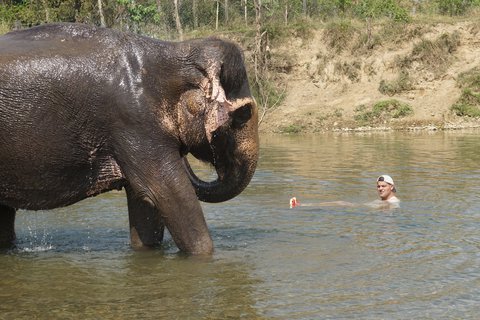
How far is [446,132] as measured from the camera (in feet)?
86.9

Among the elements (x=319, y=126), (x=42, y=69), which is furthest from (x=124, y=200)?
(x=319, y=126)

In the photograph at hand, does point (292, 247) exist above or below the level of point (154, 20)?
below

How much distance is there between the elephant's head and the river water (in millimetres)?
841

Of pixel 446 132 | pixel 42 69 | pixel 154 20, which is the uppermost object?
pixel 154 20

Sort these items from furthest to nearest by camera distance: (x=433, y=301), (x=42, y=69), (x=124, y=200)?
(x=124, y=200) → (x=42, y=69) → (x=433, y=301)

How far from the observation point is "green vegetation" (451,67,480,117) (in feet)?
96.9

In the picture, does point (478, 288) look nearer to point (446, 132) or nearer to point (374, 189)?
point (374, 189)

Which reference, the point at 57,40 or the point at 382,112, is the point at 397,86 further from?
the point at 57,40

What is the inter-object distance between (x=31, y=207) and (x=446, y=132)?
20646 millimetres

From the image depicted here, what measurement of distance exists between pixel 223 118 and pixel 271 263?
4.59 ft

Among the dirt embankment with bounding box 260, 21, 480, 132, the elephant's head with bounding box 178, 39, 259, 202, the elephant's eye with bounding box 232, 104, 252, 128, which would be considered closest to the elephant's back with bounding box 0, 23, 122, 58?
the elephant's head with bounding box 178, 39, 259, 202

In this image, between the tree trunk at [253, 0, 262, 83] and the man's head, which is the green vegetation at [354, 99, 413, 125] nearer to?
the tree trunk at [253, 0, 262, 83]

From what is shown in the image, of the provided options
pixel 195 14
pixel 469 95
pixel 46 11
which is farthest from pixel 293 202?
pixel 195 14

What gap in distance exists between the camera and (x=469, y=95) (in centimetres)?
3023
